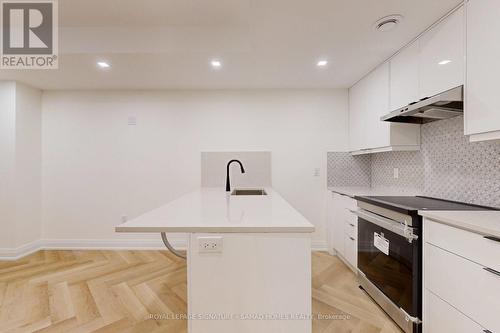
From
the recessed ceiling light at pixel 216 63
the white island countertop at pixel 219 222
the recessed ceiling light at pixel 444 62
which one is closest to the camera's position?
the white island countertop at pixel 219 222

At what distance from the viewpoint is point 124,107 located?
3.45m

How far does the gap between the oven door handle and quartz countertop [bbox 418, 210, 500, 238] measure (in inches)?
6.2

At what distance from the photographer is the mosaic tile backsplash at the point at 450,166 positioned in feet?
5.58

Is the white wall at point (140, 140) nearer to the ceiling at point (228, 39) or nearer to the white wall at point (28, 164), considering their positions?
the white wall at point (28, 164)

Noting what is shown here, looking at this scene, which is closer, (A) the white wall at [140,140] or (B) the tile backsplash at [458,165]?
(B) the tile backsplash at [458,165]

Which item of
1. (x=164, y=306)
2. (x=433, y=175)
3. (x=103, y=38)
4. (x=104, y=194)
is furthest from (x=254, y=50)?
(x=104, y=194)

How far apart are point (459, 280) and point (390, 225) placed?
1.71 feet

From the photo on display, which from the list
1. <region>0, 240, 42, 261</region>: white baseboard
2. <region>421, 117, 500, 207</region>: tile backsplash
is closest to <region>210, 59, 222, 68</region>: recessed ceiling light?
<region>421, 117, 500, 207</region>: tile backsplash

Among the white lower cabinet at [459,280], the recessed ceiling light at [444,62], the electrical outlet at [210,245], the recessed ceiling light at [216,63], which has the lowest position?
the white lower cabinet at [459,280]

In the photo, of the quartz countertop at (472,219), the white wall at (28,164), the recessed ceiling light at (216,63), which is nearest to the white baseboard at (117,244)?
the white wall at (28,164)

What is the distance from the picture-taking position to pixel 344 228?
280cm

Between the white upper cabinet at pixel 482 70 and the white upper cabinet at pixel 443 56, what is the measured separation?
72 millimetres

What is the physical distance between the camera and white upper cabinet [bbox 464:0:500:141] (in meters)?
1.32

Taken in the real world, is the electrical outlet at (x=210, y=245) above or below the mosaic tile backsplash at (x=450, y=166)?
below
